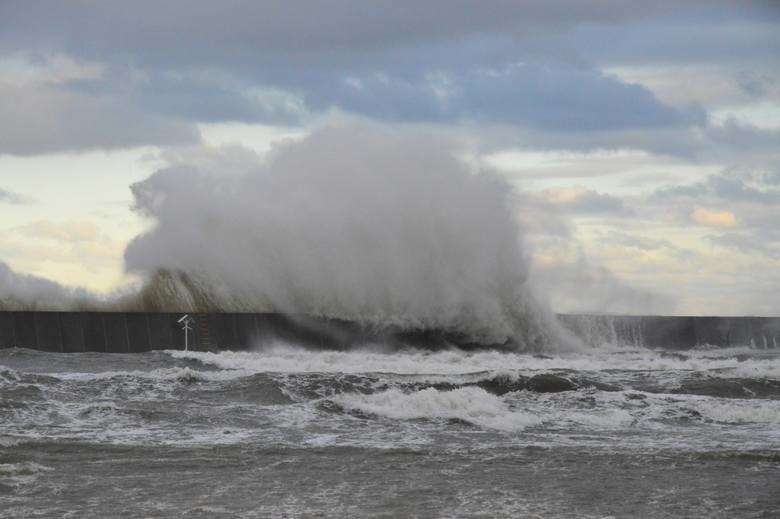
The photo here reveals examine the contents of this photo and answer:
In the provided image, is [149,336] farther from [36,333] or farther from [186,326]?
[36,333]

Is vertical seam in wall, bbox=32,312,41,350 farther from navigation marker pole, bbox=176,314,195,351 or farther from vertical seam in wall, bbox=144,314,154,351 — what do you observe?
navigation marker pole, bbox=176,314,195,351

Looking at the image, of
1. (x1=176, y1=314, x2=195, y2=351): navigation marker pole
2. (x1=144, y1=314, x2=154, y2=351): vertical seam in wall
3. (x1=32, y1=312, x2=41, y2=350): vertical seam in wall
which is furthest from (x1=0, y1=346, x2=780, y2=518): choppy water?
(x1=176, y1=314, x2=195, y2=351): navigation marker pole

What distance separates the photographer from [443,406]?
40.7 ft

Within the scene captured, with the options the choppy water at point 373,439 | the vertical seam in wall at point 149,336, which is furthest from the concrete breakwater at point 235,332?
the choppy water at point 373,439

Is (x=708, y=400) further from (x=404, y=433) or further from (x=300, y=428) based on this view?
(x=300, y=428)

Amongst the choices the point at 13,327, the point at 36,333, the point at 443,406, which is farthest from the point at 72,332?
the point at 443,406

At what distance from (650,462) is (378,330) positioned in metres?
12.5

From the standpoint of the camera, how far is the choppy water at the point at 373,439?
7.91 metres

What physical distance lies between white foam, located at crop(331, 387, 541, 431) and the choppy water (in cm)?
3

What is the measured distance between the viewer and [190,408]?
1203cm

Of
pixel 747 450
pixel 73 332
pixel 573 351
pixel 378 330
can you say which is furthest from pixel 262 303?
pixel 747 450

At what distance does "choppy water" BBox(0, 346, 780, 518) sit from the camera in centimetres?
791

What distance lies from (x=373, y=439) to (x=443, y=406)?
2015 mm

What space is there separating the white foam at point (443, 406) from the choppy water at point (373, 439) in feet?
0.09
